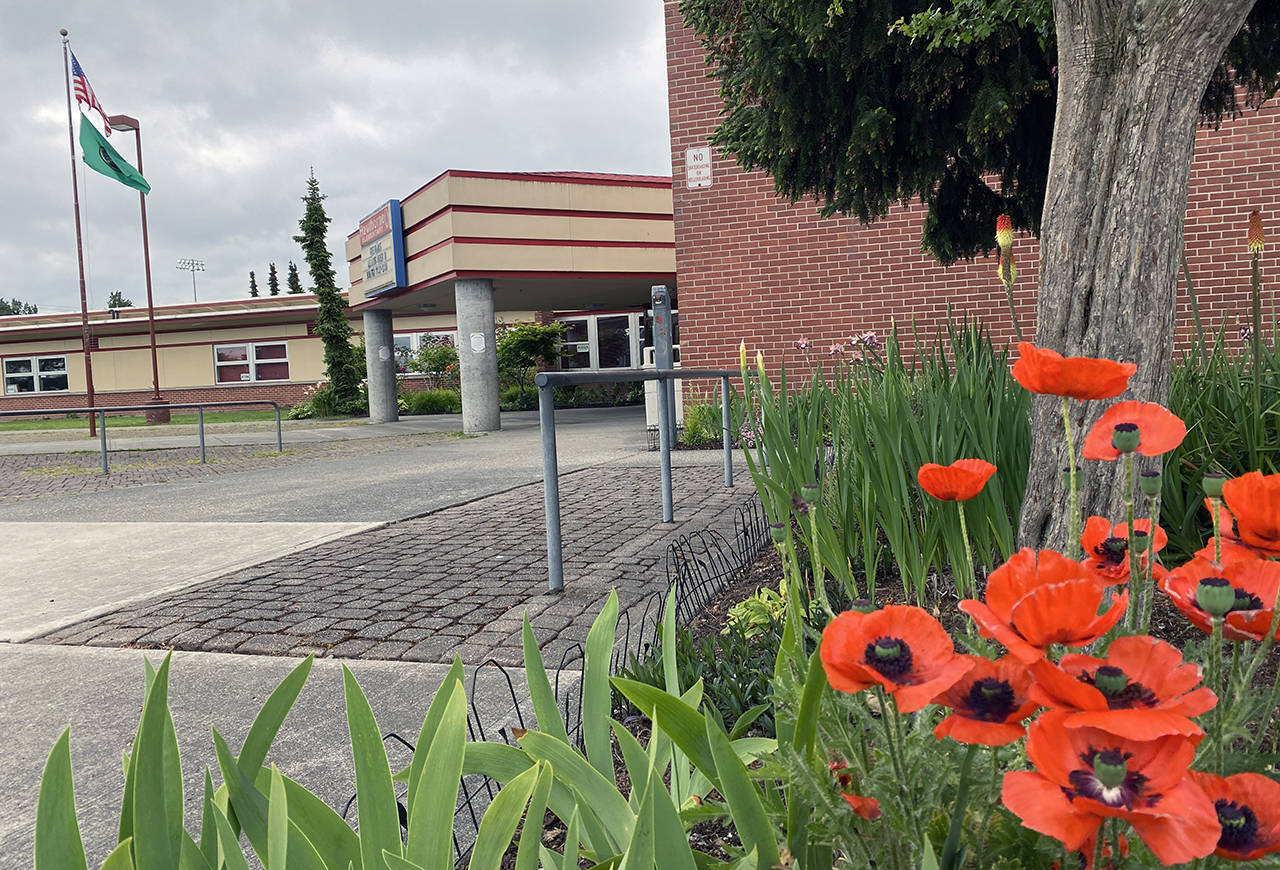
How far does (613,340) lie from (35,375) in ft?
81.3

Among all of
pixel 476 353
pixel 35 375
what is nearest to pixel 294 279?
pixel 35 375

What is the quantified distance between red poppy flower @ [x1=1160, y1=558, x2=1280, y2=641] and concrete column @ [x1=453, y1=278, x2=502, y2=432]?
14699 mm

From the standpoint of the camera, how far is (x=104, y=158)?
18.8 m

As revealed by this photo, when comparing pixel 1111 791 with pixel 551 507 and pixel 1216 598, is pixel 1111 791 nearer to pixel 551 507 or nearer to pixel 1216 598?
pixel 1216 598

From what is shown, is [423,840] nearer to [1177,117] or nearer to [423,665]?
[423,665]

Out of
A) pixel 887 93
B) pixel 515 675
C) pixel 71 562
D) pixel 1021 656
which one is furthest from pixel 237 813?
pixel 71 562

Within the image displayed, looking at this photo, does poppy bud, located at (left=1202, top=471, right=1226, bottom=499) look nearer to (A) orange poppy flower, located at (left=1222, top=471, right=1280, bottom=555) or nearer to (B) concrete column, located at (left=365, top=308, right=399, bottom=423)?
(A) orange poppy flower, located at (left=1222, top=471, right=1280, bottom=555)

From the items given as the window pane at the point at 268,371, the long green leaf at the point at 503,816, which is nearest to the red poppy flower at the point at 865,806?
the long green leaf at the point at 503,816

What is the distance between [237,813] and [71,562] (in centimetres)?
473

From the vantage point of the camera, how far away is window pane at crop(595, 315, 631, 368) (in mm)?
25828

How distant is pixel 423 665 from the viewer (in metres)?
2.83

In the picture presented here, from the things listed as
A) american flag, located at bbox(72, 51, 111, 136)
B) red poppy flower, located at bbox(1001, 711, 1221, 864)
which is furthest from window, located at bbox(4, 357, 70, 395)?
red poppy flower, located at bbox(1001, 711, 1221, 864)

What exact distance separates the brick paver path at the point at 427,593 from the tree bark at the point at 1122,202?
1.51 m

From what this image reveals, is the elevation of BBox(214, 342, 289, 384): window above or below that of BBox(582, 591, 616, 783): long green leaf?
above
